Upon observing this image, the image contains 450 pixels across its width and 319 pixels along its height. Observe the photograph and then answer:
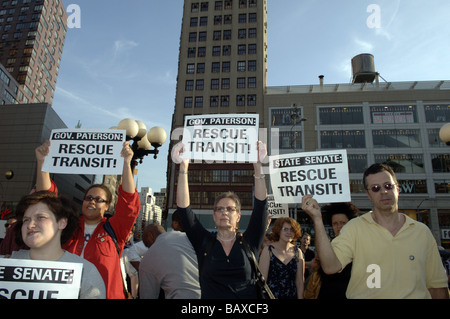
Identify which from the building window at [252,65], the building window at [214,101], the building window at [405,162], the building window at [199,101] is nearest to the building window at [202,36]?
the building window at [252,65]

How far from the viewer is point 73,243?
324 cm

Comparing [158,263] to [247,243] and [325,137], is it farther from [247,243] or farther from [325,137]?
[325,137]

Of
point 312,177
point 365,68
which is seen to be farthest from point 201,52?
point 312,177

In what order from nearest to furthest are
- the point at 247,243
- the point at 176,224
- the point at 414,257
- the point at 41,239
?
1. the point at 41,239
2. the point at 414,257
3. the point at 247,243
4. the point at 176,224

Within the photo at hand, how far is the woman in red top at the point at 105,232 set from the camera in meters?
3.01

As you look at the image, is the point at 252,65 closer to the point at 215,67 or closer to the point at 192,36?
the point at 215,67

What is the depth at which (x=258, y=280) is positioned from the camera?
2982 mm

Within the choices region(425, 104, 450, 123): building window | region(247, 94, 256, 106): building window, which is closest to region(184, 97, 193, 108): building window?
region(247, 94, 256, 106): building window

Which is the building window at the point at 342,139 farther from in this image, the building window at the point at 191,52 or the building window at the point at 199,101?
the building window at the point at 191,52

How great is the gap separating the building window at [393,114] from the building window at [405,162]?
4.94 meters

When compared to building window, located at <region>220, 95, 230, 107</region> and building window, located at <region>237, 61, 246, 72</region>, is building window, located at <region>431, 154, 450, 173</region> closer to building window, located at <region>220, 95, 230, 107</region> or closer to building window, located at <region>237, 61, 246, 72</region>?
building window, located at <region>220, 95, 230, 107</region>

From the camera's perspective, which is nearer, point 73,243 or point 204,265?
point 204,265

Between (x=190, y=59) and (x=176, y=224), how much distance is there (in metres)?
46.3
